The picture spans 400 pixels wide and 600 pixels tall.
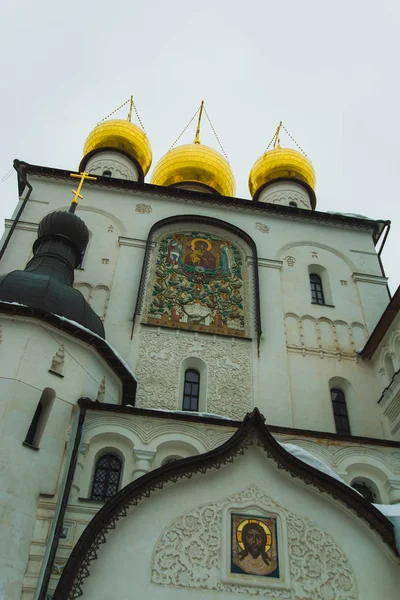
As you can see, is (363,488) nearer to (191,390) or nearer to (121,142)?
(191,390)

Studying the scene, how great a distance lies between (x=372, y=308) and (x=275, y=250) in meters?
2.47

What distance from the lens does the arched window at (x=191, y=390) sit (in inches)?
409

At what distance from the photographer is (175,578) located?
21.2 feet

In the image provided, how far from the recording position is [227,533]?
688cm

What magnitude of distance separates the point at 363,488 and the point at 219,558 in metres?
2.95

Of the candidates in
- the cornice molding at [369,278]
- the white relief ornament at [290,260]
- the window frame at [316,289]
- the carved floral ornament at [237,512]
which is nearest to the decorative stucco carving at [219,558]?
the carved floral ornament at [237,512]

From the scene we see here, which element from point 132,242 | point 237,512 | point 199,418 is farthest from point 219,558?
point 132,242

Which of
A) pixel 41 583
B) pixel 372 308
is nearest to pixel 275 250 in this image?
pixel 372 308

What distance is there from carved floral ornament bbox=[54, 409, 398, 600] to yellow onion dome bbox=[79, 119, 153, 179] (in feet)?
37.6

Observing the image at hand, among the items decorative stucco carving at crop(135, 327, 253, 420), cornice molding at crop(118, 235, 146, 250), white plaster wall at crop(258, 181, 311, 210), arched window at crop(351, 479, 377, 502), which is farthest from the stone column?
white plaster wall at crop(258, 181, 311, 210)

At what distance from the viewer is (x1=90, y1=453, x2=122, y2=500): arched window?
7.91m

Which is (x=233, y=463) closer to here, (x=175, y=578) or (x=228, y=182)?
(x=175, y=578)

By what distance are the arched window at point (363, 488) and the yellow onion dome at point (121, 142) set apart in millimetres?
11151

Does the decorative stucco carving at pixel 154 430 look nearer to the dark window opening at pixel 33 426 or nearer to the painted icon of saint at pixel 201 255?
the dark window opening at pixel 33 426
